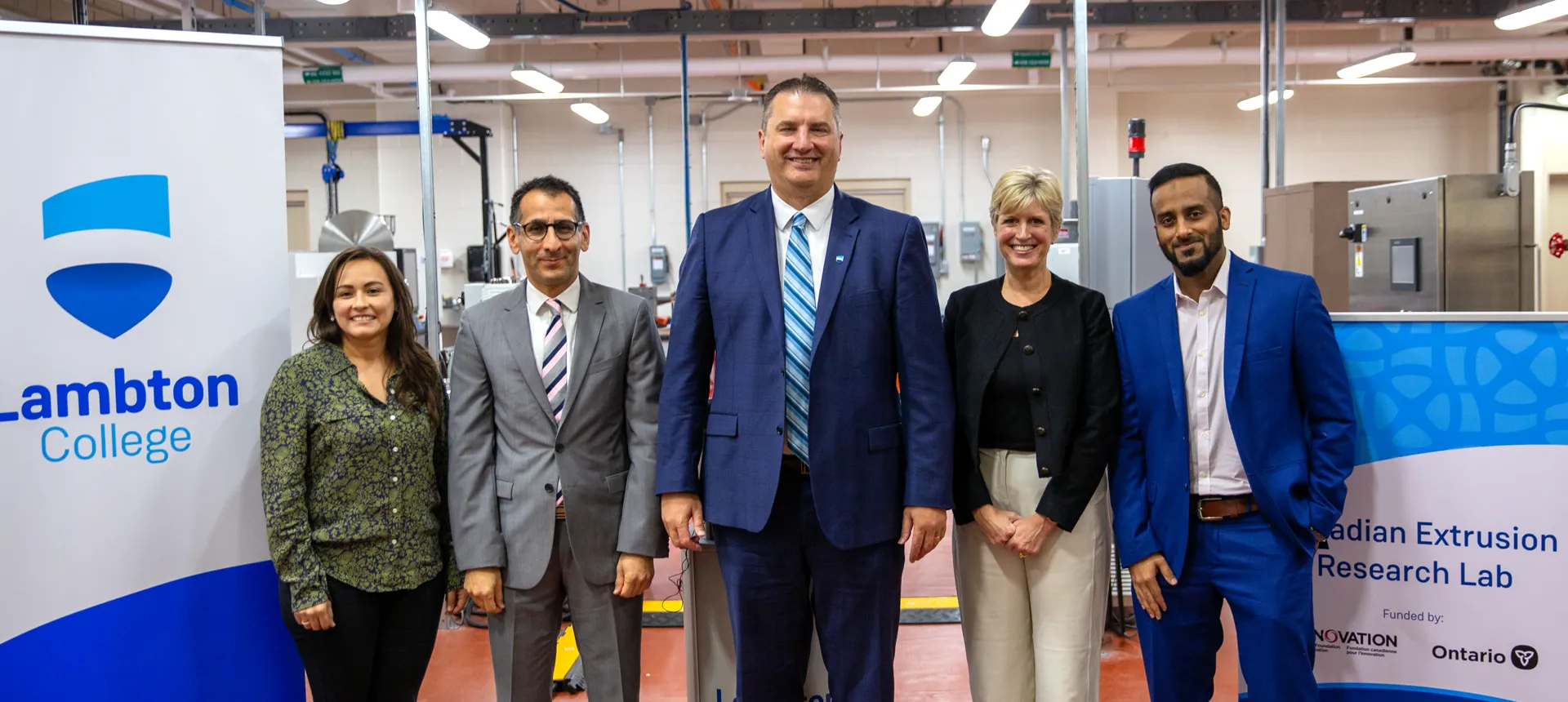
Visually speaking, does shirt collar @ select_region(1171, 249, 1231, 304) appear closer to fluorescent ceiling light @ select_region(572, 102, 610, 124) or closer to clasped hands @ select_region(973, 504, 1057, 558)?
clasped hands @ select_region(973, 504, 1057, 558)

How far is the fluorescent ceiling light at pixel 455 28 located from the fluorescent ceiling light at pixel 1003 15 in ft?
11.4

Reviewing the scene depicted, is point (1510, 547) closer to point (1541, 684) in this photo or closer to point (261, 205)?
point (1541, 684)

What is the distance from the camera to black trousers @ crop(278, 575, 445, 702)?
2100 mm

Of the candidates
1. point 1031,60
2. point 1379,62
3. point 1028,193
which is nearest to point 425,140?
point 1028,193

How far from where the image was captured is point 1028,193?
2.16 m

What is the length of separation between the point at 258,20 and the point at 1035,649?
3711 millimetres

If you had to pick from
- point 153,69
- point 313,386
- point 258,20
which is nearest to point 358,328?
point 313,386

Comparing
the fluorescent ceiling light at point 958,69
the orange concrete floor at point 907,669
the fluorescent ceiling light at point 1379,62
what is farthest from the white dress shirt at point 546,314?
the fluorescent ceiling light at point 1379,62

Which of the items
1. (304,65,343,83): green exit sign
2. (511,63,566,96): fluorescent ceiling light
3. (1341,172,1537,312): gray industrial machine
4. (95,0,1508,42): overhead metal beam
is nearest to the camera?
(1341,172,1537,312): gray industrial machine

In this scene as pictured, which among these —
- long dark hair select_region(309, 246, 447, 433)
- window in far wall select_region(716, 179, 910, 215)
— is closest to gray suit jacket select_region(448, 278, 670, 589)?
long dark hair select_region(309, 246, 447, 433)

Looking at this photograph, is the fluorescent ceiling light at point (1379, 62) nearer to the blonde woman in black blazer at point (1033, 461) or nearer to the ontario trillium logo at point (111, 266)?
the blonde woman in black blazer at point (1033, 461)

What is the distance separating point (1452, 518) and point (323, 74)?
31.2ft

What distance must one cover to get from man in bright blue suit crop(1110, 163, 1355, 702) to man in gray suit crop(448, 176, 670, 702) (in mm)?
1120

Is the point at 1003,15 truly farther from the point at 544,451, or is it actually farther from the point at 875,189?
the point at 875,189
